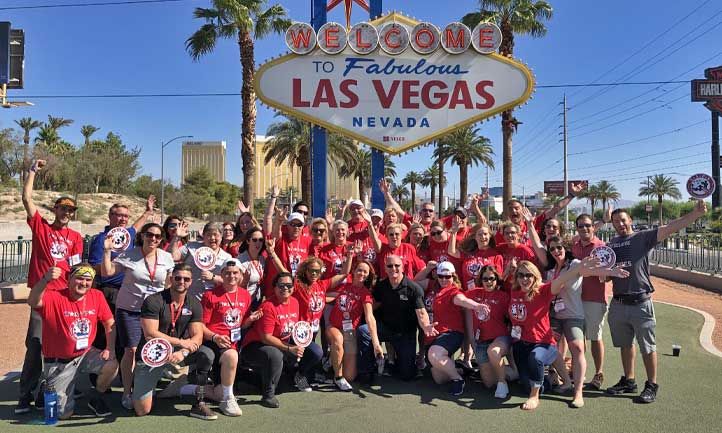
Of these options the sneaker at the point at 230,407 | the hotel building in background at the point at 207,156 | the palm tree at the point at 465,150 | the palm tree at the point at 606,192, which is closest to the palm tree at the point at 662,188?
the palm tree at the point at 606,192

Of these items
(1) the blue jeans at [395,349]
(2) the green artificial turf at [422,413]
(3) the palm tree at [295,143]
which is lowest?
(2) the green artificial turf at [422,413]

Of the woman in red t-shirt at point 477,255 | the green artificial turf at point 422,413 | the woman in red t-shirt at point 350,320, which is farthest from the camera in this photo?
the woman in red t-shirt at point 477,255

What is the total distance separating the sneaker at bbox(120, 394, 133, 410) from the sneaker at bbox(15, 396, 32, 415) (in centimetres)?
81

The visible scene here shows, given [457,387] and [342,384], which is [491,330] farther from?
[342,384]

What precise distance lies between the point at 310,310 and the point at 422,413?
1.52 m

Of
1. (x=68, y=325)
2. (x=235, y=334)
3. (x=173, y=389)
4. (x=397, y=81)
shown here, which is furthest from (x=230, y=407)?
(x=397, y=81)

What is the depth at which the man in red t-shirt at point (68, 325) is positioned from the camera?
171 inches

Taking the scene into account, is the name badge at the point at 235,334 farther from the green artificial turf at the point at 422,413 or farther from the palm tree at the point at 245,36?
the palm tree at the point at 245,36

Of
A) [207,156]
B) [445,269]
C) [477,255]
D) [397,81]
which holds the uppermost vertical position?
[207,156]

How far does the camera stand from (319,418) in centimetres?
455

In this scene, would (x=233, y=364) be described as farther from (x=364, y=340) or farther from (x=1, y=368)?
(x=1, y=368)

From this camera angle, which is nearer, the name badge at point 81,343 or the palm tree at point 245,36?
the name badge at point 81,343

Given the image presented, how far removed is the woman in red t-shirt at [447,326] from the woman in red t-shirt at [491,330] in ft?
0.59

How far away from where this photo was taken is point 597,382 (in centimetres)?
530
